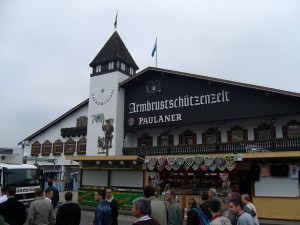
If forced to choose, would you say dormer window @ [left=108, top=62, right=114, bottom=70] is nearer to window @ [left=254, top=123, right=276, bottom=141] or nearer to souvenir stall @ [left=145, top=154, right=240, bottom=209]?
souvenir stall @ [left=145, top=154, right=240, bottom=209]

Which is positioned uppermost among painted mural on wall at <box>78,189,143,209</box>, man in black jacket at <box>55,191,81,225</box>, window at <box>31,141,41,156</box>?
window at <box>31,141,41,156</box>

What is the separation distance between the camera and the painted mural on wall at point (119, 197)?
21594 millimetres

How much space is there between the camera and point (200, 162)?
19.7 metres

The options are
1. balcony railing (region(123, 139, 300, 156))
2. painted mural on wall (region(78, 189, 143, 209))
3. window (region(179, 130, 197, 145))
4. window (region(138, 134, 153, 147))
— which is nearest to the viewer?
balcony railing (region(123, 139, 300, 156))

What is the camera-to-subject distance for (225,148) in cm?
2225

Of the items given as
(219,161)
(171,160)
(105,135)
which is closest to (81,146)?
(105,135)

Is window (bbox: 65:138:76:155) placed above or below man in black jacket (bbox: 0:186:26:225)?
above

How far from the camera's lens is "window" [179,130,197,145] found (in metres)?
25.3

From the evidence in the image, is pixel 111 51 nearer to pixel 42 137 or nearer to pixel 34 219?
pixel 42 137

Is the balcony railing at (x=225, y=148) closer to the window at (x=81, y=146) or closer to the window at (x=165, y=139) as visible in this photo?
the window at (x=165, y=139)

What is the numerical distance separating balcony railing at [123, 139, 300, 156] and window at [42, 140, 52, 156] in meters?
13.1

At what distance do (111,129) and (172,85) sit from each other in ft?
20.5

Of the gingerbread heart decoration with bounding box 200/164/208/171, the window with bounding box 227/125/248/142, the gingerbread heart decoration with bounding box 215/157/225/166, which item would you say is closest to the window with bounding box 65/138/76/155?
the window with bounding box 227/125/248/142

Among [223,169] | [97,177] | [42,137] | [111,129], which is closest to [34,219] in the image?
[223,169]
